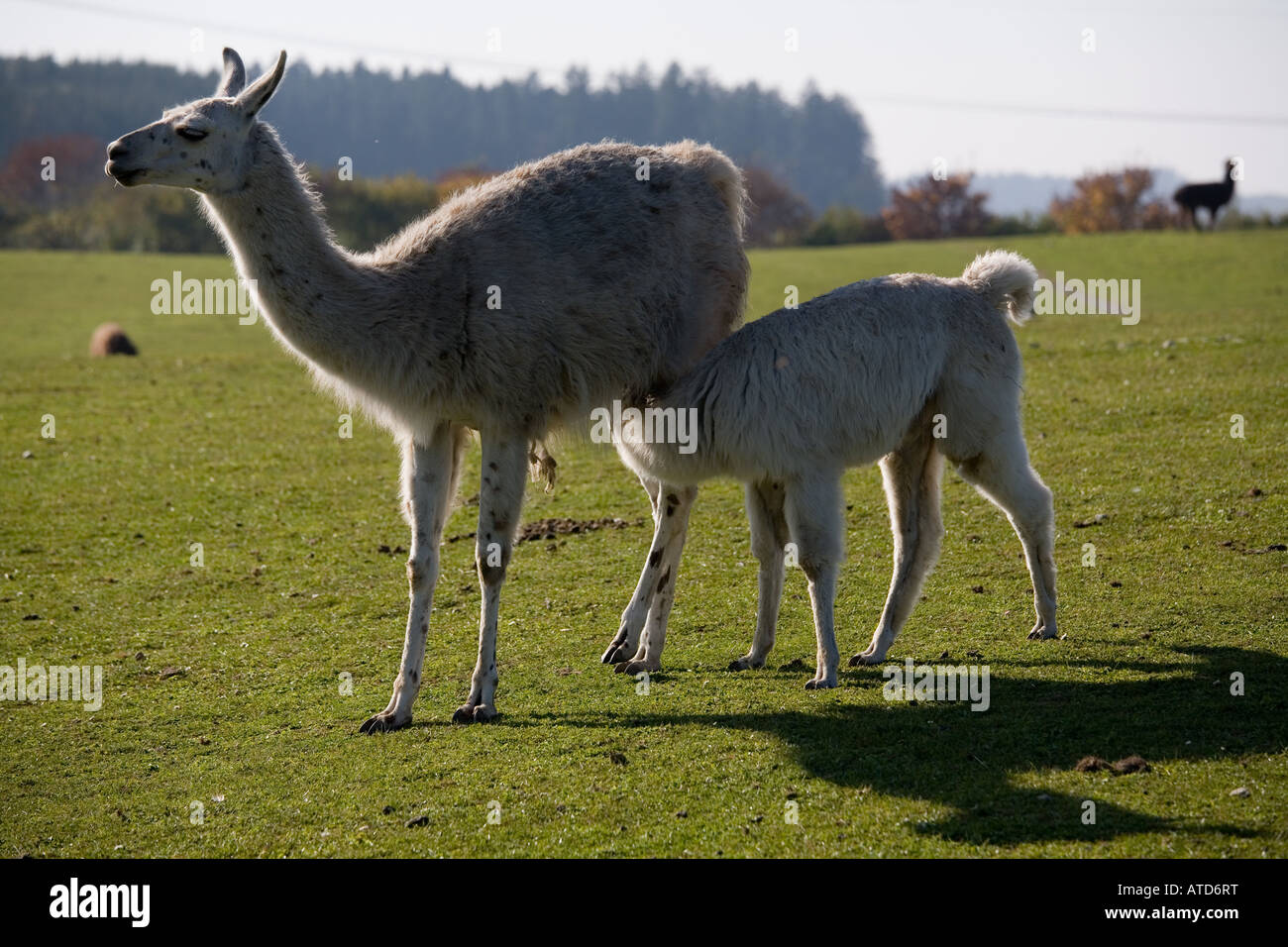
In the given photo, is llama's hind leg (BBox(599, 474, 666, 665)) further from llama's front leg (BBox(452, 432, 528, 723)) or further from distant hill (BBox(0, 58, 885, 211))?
distant hill (BBox(0, 58, 885, 211))

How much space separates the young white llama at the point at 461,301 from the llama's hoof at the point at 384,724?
1cm

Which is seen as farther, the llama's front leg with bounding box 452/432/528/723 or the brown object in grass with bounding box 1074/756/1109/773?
the llama's front leg with bounding box 452/432/528/723

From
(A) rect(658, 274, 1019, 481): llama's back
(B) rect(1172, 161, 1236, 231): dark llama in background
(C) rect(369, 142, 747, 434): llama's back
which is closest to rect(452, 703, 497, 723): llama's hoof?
(C) rect(369, 142, 747, 434): llama's back

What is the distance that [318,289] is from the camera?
24.5 ft

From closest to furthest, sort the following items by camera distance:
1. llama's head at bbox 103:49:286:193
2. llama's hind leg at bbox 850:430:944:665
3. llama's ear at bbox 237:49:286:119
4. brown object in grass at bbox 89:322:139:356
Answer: llama's head at bbox 103:49:286:193, llama's ear at bbox 237:49:286:119, llama's hind leg at bbox 850:430:944:665, brown object in grass at bbox 89:322:139:356

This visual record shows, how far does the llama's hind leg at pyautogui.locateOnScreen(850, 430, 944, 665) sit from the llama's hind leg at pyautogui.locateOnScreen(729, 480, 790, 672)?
25.1 inches

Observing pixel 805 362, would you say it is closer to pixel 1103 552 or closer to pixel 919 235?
pixel 1103 552

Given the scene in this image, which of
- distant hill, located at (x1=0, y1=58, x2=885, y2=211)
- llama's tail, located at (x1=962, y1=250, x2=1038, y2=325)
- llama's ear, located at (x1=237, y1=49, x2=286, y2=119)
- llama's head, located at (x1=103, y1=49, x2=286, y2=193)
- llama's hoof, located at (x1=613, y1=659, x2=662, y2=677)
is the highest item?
distant hill, located at (x1=0, y1=58, x2=885, y2=211)

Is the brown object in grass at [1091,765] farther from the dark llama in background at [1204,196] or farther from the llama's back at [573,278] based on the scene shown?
the dark llama in background at [1204,196]

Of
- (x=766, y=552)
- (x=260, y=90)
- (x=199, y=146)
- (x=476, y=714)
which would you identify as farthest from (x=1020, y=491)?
(x=199, y=146)

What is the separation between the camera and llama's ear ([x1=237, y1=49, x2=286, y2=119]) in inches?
285

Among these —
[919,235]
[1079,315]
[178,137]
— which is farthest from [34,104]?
[178,137]

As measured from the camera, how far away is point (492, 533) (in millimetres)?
A: 7785
